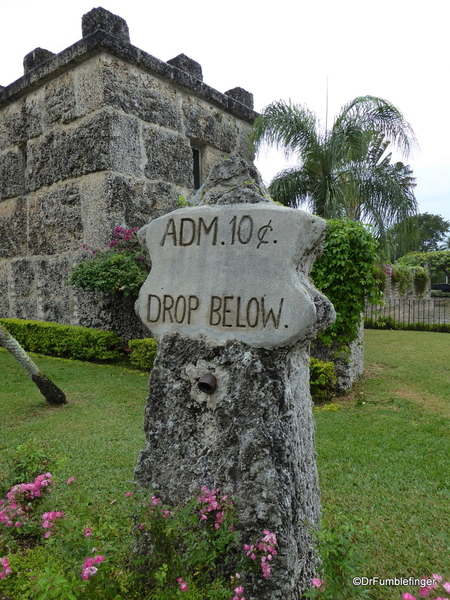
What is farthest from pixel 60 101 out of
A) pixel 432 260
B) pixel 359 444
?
pixel 432 260

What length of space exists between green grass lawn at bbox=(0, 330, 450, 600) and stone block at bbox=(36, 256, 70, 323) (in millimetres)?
1444

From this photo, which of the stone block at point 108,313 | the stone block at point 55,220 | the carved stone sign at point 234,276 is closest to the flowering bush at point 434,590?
the carved stone sign at point 234,276

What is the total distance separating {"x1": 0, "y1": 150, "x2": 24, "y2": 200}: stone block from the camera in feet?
30.3

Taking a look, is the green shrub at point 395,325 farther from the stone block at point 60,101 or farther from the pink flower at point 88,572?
the pink flower at point 88,572

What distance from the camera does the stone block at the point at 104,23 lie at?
24.3 ft

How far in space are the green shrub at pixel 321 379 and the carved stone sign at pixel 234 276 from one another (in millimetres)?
3624

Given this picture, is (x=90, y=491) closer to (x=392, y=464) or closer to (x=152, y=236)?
(x=152, y=236)

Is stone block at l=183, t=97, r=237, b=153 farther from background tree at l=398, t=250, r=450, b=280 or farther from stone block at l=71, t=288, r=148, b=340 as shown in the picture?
background tree at l=398, t=250, r=450, b=280

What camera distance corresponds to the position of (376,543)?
2703 mm

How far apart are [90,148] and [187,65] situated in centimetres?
287

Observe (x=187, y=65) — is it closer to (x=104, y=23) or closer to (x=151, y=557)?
(x=104, y=23)

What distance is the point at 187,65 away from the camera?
8938 mm

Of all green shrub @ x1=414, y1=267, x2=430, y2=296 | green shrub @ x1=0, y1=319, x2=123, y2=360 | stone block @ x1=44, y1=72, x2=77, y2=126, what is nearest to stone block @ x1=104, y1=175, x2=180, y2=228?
stone block @ x1=44, y1=72, x2=77, y2=126

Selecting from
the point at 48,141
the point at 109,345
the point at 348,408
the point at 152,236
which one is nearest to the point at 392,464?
the point at 348,408
